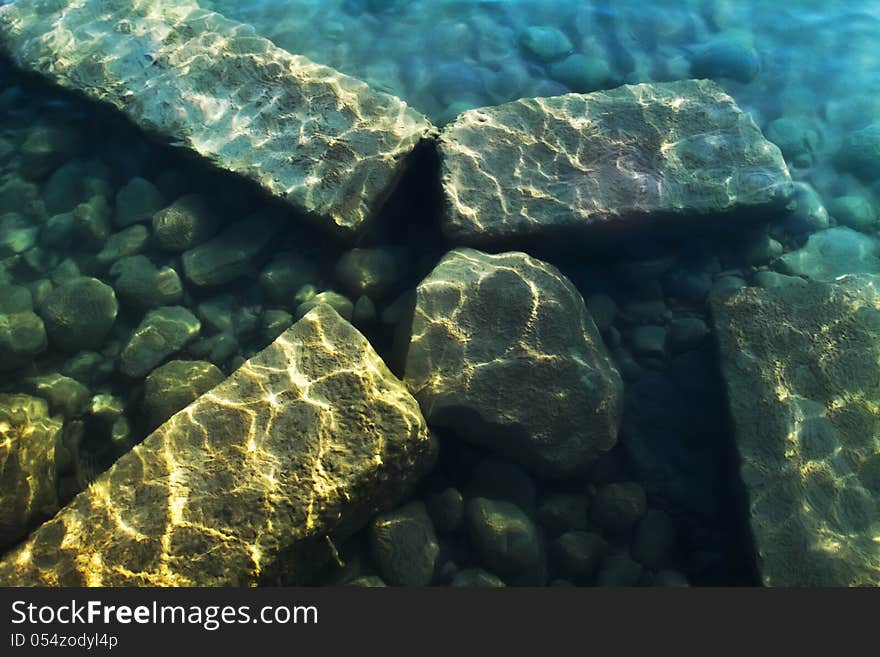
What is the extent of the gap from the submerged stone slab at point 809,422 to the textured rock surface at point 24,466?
388cm

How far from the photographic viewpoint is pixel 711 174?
14.9 ft

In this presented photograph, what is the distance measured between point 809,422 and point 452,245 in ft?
8.01

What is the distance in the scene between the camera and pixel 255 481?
3.22 meters

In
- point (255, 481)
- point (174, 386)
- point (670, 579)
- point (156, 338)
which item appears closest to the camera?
point (255, 481)

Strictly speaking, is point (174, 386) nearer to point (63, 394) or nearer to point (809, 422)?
point (63, 394)

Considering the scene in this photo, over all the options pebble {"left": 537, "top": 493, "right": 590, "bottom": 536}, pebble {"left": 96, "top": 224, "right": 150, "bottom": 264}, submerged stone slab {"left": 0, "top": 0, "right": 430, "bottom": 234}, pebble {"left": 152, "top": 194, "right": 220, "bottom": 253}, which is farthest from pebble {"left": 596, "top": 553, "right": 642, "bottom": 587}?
pebble {"left": 96, "top": 224, "right": 150, "bottom": 264}

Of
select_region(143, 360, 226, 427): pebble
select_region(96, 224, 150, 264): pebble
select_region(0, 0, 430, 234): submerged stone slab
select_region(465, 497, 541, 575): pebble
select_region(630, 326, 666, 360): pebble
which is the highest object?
select_region(0, 0, 430, 234): submerged stone slab

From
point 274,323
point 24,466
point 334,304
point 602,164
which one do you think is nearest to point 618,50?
point 602,164

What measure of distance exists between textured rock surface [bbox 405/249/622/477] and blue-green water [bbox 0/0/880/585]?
0.82 ft

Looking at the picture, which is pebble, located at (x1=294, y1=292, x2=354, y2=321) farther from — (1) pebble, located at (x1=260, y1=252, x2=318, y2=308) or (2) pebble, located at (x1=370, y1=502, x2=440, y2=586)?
(2) pebble, located at (x1=370, y1=502, x2=440, y2=586)

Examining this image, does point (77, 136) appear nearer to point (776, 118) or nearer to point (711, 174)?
point (711, 174)

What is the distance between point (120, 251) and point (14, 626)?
263 centimetres

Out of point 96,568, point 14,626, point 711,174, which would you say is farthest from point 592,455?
point 14,626

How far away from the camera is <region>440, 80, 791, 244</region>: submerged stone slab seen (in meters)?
4.36
